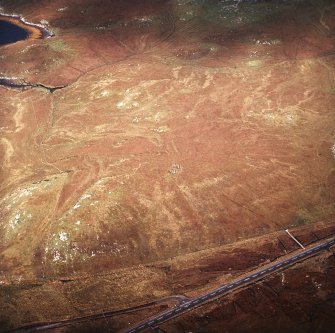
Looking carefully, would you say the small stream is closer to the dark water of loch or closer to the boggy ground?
the dark water of loch

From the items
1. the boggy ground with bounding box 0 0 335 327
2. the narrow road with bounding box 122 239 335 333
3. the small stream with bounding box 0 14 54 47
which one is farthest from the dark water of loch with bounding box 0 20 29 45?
the narrow road with bounding box 122 239 335 333

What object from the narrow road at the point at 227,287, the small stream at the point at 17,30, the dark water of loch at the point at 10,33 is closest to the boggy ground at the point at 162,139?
the narrow road at the point at 227,287

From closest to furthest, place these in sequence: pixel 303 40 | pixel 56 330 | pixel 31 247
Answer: pixel 56 330, pixel 31 247, pixel 303 40

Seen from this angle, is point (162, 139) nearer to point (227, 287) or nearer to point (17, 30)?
point (227, 287)

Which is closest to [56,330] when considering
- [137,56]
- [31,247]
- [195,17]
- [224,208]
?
[31,247]

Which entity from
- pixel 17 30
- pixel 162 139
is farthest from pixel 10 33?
pixel 162 139

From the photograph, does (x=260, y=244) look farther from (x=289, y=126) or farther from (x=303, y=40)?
(x=303, y=40)
